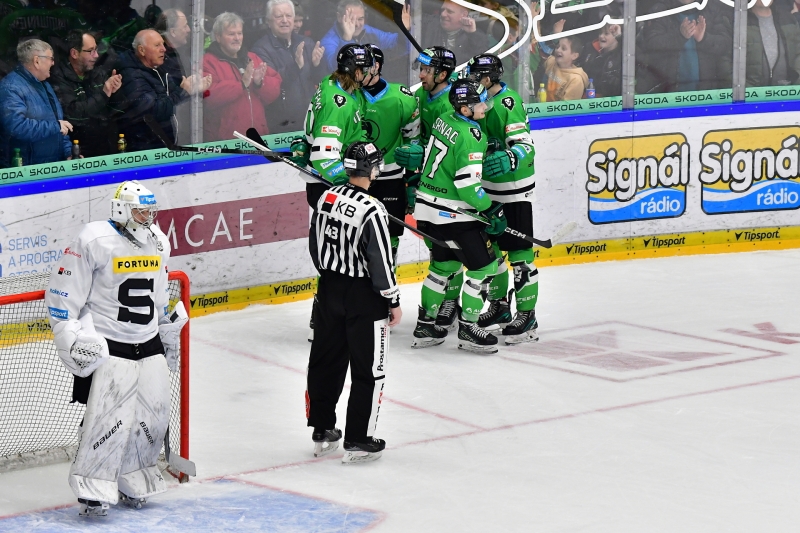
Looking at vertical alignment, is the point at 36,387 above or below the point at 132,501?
above

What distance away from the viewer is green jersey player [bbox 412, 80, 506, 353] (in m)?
7.63

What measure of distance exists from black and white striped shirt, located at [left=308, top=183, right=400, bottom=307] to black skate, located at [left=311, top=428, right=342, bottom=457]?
673 mm

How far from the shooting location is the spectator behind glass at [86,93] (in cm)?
805

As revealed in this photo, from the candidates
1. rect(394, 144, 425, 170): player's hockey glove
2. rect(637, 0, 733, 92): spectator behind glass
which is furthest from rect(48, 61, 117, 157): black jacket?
rect(637, 0, 733, 92): spectator behind glass

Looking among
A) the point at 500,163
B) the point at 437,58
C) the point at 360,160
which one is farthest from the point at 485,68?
the point at 360,160

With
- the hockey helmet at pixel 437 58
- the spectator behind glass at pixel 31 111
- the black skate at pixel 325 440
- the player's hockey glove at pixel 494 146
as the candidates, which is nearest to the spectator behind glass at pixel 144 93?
the spectator behind glass at pixel 31 111

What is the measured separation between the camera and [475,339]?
804 centimetres

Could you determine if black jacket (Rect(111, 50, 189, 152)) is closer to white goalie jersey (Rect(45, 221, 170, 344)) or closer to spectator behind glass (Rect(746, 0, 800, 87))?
white goalie jersey (Rect(45, 221, 170, 344))

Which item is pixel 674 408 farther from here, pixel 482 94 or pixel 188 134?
pixel 188 134

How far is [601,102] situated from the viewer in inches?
425

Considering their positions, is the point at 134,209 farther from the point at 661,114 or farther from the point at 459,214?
the point at 661,114

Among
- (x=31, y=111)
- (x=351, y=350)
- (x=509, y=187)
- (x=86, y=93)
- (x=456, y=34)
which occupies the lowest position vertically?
(x=351, y=350)

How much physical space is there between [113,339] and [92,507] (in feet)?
2.11

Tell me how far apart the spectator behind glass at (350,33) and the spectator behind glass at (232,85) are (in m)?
0.50
